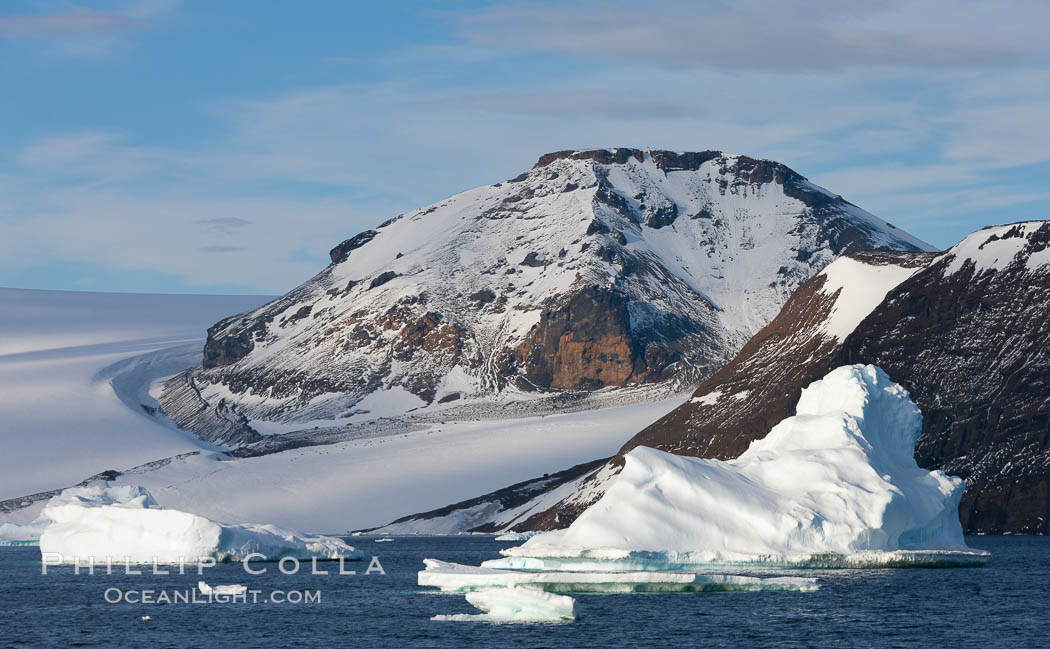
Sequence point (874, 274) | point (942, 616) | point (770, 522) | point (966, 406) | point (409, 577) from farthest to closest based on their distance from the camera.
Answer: point (874, 274) < point (966, 406) < point (409, 577) < point (770, 522) < point (942, 616)

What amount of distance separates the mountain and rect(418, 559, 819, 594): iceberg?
80.0 meters

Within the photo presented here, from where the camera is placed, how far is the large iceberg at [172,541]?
4390 inches

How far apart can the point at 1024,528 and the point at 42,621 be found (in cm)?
10693

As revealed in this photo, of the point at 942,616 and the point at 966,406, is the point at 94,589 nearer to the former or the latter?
the point at 942,616

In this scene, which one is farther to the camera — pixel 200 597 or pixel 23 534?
pixel 23 534

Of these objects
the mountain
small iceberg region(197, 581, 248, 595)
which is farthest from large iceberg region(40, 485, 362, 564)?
the mountain

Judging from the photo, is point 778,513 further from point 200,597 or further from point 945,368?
point 945,368

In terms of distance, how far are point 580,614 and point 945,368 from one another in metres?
106

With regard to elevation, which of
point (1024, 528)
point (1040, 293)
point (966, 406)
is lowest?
point (1024, 528)

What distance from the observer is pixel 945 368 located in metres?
170

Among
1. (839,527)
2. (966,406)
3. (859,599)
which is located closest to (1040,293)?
(966,406)

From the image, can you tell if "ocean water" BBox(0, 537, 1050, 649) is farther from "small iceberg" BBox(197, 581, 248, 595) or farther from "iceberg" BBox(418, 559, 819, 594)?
"small iceberg" BBox(197, 581, 248, 595)

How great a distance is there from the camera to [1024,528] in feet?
496

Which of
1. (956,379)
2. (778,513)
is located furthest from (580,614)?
(956,379)
